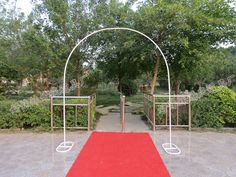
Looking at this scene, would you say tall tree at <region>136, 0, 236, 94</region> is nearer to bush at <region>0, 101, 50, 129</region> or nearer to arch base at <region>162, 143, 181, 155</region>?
arch base at <region>162, 143, 181, 155</region>

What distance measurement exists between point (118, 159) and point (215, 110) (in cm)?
347

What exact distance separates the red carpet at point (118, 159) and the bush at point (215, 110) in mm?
1773

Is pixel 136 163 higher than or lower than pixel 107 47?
lower

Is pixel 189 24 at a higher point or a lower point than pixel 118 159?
higher

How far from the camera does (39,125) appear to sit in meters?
5.90

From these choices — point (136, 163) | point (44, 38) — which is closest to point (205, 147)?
point (136, 163)

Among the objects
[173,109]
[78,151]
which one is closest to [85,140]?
[78,151]

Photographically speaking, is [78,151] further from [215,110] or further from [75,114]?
[215,110]

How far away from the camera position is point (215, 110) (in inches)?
230

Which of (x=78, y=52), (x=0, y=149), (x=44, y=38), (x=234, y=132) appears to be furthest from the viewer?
(x=78, y=52)

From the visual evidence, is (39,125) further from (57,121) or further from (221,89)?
(221,89)

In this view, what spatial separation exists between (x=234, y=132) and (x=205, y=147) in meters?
1.86

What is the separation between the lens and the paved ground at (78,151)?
3.34m

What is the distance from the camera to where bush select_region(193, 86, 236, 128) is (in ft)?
19.1
